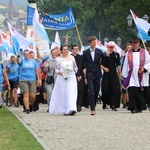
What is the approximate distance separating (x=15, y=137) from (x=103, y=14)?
68798mm

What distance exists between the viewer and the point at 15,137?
1262 cm

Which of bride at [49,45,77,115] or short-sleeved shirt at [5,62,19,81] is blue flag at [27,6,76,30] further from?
bride at [49,45,77,115]

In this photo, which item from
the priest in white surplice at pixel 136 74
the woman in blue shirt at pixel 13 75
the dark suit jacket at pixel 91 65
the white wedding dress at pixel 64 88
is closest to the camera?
the priest in white surplice at pixel 136 74

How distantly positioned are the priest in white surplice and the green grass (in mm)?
3220

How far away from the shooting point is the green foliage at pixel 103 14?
59.9 metres

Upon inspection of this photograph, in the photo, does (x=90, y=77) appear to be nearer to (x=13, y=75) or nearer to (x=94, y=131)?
(x=94, y=131)

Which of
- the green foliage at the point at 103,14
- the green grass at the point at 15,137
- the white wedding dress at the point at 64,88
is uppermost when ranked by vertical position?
the green foliage at the point at 103,14

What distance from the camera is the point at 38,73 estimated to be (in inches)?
757

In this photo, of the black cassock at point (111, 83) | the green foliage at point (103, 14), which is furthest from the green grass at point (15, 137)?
the green foliage at point (103, 14)

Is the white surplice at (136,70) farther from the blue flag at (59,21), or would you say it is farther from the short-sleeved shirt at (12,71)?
the blue flag at (59,21)

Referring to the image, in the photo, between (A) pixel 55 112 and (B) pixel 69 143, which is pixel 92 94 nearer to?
(A) pixel 55 112

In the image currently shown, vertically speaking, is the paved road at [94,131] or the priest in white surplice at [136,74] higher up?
the priest in white surplice at [136,74]

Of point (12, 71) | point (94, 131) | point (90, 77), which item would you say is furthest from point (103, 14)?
point (94, 131)

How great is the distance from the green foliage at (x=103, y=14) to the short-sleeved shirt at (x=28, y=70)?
35147 millimetres
